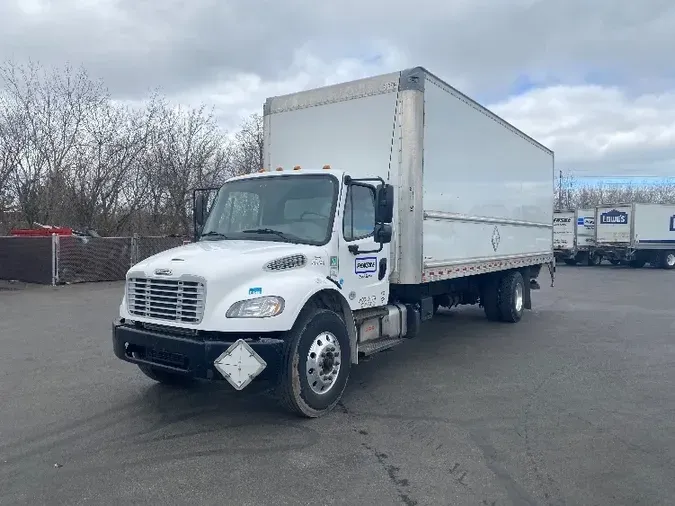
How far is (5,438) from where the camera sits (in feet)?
16.4

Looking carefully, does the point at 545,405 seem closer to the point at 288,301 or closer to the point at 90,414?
the point at 288,301

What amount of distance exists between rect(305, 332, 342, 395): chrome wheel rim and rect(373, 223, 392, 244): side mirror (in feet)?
4.40

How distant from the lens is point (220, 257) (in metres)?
5.30

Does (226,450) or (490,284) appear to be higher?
(490,284)

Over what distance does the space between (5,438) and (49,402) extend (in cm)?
105

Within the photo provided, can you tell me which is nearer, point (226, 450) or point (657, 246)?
point (226, 450)

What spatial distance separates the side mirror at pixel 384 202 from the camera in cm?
613

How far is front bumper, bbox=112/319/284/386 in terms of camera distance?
16.1ft

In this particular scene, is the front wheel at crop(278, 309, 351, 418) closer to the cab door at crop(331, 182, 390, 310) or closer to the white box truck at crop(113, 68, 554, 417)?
Result: the white box truck at crop(113, 68, 554, 417)

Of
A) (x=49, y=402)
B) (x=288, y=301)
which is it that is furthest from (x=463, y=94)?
(x=49, y=402)

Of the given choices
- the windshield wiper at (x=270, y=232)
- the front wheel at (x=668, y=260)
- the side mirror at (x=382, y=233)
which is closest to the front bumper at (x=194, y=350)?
the windshield wiper at (x=270, y=232)

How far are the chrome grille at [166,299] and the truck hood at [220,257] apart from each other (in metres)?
0.10

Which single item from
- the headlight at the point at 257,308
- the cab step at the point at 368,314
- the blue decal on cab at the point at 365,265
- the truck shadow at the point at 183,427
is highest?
the blue decal on cab at the point at 365,265

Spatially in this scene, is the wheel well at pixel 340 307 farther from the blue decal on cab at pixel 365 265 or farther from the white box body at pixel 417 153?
the white box body at pixel 417 153
